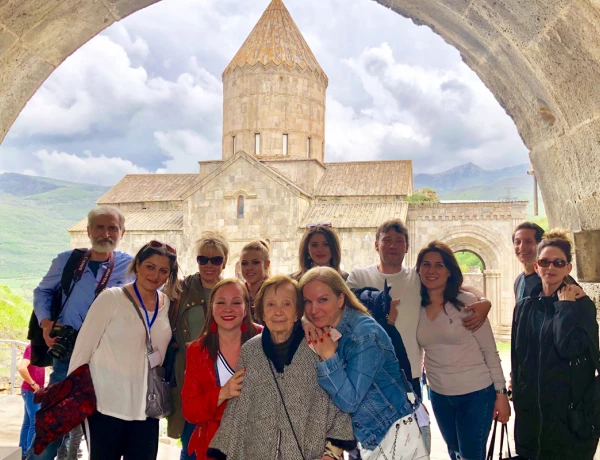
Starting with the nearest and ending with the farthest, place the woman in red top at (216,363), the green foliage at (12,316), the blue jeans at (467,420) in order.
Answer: the woman in red top at (216,363)
the blue jeans at (467,420)
the green foliage at (12,316)

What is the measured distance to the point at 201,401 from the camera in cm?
214

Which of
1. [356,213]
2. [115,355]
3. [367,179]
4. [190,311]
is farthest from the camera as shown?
[367,179]

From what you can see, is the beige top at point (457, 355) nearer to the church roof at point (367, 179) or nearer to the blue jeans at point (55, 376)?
the blue jeans at point (55, 376)

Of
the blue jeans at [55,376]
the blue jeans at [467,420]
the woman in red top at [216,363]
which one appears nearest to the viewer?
the woman in red top at [216,363]

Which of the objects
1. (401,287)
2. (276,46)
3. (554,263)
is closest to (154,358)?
(401,287)

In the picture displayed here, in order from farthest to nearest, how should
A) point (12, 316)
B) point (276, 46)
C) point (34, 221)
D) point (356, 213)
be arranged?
1. point (34, 221)
2. point (276, 46)
3. point (356, 213)
4. point (12, 316)

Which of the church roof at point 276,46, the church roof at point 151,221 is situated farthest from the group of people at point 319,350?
the church roof at point 276,46

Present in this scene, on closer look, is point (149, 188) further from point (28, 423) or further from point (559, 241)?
point (559, 241)

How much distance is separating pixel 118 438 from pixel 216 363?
526 mm

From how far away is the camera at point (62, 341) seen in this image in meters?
2.58

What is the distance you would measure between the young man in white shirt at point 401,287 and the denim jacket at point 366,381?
48 cm

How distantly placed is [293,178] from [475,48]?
16.8 meters

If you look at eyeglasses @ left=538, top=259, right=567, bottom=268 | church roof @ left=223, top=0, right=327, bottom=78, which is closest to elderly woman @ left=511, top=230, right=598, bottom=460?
eyeglasses @ left=538, top=259, right=567, bottom=268

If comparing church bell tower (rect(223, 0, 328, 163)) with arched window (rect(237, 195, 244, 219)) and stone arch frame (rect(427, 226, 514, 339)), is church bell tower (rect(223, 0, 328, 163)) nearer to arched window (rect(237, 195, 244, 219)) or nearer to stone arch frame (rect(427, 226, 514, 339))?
arched window (rect(237, 195, 244, 219))
